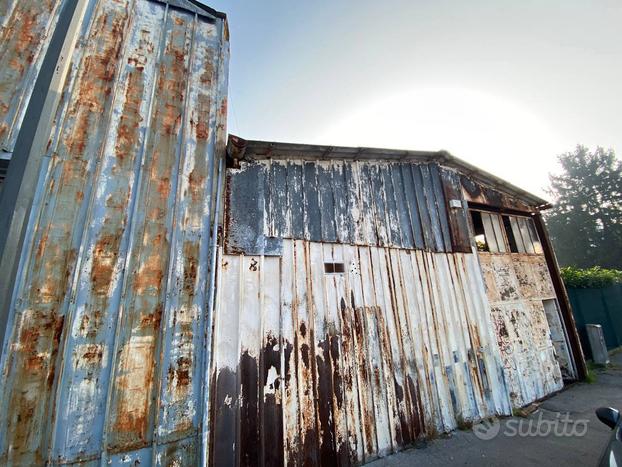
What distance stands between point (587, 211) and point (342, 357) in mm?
42655

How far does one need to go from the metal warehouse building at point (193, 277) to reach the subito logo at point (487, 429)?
0.17 meters

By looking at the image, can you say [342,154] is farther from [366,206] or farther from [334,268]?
[334,268]

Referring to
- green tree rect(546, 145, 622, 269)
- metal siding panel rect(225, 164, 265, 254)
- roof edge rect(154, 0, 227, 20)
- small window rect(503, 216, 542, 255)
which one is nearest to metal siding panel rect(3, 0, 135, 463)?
roof edge rect(154, 0, 227, 20)

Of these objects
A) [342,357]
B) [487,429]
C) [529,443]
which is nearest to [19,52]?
[342,357]

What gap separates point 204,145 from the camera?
3.43 meters

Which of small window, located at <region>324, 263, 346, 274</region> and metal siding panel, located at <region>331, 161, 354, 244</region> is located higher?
metal siding panel, located at <region>331, 161, 354, 244</region>

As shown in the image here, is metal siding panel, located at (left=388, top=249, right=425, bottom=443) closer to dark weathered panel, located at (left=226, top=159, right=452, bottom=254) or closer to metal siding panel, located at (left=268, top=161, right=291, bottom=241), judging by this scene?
dark weathered panel, located at (left=226, top=159, right=452, bottom=254)

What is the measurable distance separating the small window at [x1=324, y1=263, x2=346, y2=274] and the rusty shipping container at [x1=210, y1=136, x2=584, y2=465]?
17mm

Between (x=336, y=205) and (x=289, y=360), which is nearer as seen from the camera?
(x=289, y=360)

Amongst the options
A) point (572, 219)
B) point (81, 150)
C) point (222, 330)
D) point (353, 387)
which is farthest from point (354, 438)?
point (572, 219)

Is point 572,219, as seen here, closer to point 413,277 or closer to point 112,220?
point 413,277

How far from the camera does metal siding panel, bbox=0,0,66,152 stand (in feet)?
9.04

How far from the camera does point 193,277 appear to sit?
9.66ft

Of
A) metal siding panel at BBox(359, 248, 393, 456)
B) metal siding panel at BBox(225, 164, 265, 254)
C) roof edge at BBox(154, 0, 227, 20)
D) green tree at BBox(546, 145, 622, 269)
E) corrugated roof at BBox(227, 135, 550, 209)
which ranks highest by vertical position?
green tree at BBox(546, 145, 622, 269)
